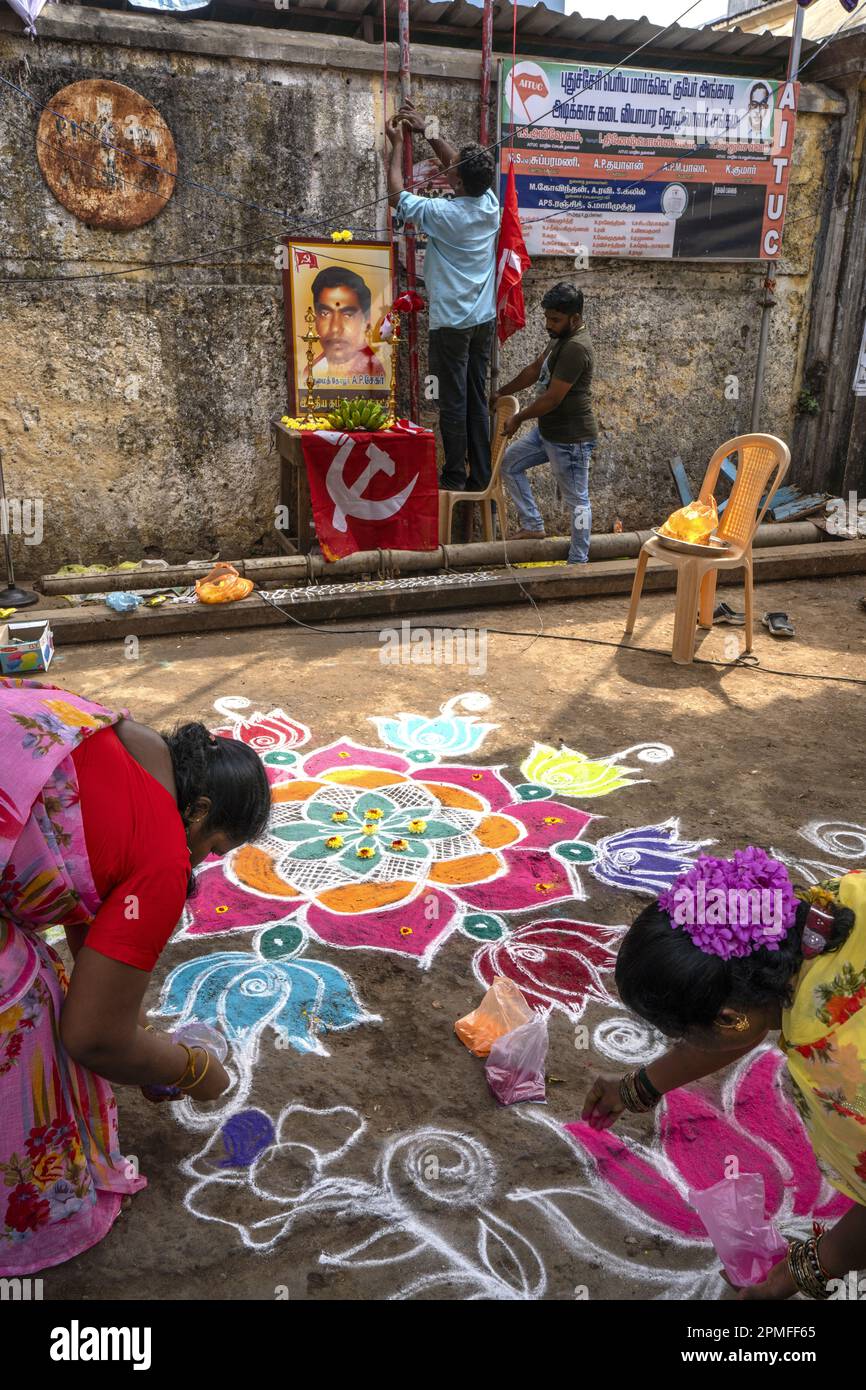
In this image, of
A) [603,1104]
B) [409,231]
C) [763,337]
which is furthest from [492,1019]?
[763,337]

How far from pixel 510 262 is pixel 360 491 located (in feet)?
6.44

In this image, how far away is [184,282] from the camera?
6.93 meters

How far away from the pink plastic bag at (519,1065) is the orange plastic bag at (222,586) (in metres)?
4.12

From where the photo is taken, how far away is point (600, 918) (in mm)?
3334

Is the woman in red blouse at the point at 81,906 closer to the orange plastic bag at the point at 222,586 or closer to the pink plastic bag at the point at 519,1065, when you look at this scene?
the pink plastic bag at the point at 519,1065

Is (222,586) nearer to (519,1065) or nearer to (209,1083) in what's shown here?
(519,1065)

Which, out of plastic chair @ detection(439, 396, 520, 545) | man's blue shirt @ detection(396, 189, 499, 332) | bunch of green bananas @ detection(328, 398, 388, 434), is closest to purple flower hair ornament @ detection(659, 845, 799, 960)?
Result: bunch of green bananas @ detection(328, 398, 388, 434)

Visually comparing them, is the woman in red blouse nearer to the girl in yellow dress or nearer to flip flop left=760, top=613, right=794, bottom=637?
the girl in yellow dress

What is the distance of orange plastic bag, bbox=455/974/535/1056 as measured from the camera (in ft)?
8.98

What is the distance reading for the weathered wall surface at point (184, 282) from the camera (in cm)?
646

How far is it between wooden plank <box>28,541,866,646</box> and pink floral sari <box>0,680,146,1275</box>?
4096 mm
